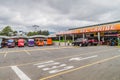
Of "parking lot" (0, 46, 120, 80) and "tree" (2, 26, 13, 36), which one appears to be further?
"tree" (2, 26, 13, 36)

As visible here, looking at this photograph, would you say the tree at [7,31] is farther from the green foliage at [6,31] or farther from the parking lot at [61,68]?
the parking lot at [61,68]

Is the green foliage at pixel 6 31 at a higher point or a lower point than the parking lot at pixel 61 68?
higher

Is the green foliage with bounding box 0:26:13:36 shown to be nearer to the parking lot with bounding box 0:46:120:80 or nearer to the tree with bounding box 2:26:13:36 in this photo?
the tree with bounding box 2:26:13:36

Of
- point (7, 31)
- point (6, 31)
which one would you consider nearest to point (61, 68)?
point (6, 31)

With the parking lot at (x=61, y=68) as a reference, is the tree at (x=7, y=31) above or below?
above

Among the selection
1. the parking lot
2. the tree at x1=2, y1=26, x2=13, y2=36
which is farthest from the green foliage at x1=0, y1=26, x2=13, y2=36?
the parking lot

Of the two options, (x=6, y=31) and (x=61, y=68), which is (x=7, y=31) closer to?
(x=6, y=31)

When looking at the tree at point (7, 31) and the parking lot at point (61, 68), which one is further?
the tree at point (7, 31)

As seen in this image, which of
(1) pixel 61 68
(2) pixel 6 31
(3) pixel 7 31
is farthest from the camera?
(3) pixel 7 31

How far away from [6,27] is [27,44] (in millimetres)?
66950

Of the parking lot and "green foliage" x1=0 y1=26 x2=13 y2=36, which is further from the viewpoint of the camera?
"green foliage" x1=0 y1=26 x2=13 y2=36

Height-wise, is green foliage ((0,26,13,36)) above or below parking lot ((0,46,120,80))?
above

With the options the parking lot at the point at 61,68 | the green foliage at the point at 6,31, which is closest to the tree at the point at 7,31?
the green foliage at the point at 6,31

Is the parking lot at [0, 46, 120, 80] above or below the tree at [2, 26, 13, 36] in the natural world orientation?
below
